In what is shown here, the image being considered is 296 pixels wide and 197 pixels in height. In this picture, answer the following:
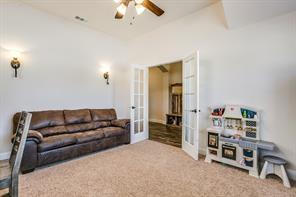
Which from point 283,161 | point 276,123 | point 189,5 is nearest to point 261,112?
point 276,123

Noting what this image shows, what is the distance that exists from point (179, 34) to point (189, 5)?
0.70 m

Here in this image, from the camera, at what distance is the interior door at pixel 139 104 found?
4279 millimetres

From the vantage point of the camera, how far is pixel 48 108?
3.66m

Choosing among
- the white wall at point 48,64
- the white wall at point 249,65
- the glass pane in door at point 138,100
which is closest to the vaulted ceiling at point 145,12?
the white wall at point 249,65

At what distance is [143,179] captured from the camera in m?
2.34

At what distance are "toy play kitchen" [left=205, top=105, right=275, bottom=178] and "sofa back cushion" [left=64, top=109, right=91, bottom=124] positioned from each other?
2927mm

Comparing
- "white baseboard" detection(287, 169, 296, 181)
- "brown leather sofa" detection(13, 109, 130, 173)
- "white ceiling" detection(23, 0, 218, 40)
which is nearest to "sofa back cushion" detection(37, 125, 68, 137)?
"brown leather sofa" detection(13, 109, 130, 173)

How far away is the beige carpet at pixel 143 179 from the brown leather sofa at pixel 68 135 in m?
0.19

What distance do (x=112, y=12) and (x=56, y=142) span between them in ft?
10.1

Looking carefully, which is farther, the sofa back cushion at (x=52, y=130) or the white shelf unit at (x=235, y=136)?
the sofa back cushion at (x=52, y=130)

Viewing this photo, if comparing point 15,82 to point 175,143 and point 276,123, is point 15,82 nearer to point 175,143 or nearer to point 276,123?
point 175,143

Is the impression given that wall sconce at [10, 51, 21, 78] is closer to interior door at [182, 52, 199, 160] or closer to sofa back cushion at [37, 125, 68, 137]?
sofa back cushion at [37, 125, 68, 137]

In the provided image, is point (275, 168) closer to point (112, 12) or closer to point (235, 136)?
point (235, 136)

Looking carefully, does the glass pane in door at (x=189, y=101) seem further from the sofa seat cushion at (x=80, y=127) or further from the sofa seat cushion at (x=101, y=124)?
the sofa seat cushion at (x=80, y=127)
